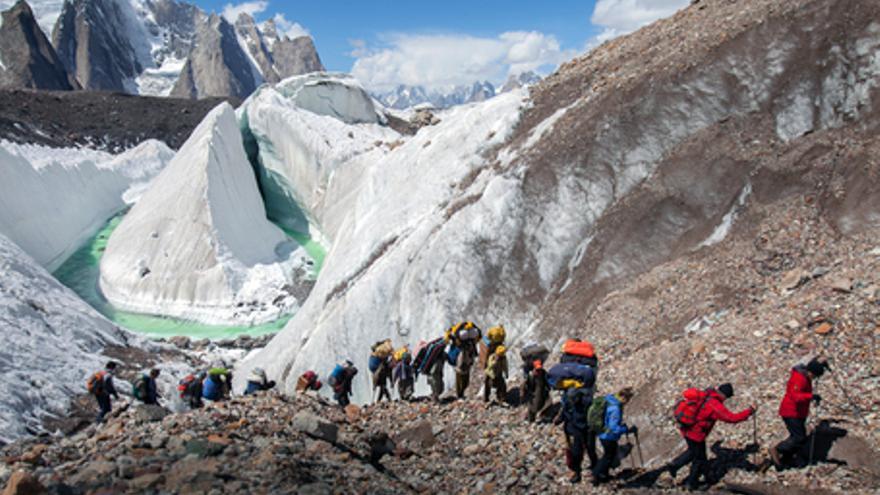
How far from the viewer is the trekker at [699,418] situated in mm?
6570

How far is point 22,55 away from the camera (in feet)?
353

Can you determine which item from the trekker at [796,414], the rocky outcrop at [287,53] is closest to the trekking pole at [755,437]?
the trekker at [796,414]

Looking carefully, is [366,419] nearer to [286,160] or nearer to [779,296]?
[779,296]

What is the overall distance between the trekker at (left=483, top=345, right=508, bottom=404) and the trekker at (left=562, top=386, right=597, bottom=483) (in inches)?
109

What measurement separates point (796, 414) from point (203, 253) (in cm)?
2896

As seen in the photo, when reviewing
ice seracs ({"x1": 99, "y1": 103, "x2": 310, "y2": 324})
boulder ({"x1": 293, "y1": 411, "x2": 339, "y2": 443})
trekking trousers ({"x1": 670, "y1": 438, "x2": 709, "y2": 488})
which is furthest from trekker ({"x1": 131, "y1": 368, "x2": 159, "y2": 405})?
ice seracs ({"x1": 99, "y1": 103, "x2": 310, "y2": 324})

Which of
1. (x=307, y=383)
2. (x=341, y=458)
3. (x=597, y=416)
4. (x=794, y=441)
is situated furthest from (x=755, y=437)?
(x=307, y=383)

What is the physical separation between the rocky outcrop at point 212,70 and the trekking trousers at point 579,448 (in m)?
161

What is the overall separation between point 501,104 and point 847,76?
9.02 m

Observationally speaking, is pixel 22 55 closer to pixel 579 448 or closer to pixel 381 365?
pixel 381 365

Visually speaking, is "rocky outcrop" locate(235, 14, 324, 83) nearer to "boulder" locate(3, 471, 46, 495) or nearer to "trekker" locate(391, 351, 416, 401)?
"trekker" locate(391, 351, 416, 401)

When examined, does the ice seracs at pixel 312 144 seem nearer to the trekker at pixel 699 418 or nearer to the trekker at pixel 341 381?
the trekker at pixel 341 381

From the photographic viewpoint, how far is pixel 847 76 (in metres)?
12.3

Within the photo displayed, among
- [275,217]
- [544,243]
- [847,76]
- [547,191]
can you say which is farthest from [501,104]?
[275,217]
